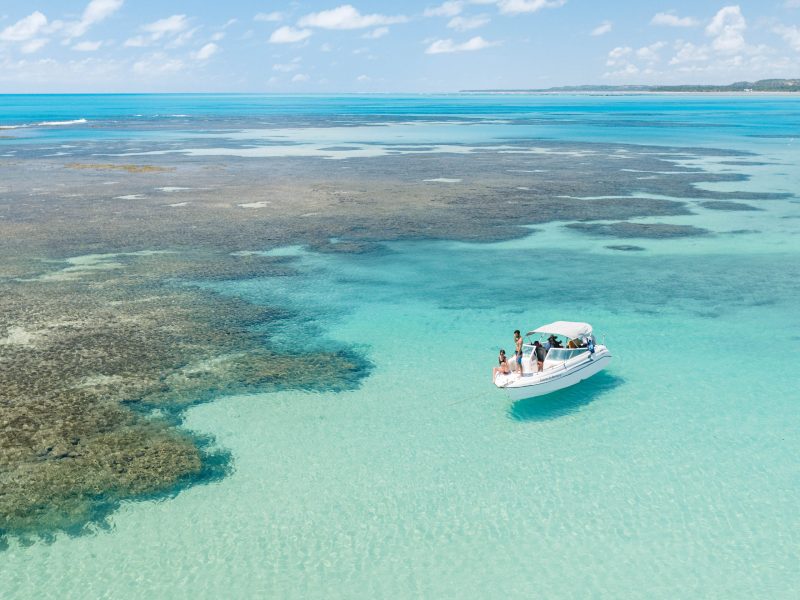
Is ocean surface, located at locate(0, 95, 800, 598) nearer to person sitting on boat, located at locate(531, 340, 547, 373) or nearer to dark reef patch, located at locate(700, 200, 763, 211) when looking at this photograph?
person sitting on boat, located at locate(531, 340, 547, 373)

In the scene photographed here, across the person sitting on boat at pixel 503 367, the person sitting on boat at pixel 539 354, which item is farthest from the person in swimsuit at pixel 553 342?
the person sitting on boat at pixel 503 367

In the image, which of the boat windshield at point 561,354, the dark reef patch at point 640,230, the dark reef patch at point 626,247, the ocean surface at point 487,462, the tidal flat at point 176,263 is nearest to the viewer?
the ocean surface at point 487,462

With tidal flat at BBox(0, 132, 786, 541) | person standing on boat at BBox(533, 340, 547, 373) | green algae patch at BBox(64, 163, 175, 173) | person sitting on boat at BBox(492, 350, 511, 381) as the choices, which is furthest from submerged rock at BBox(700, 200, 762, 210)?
green algae patch at BBox(64, 163, 175, 173)

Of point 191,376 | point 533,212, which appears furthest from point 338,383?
point 533,212

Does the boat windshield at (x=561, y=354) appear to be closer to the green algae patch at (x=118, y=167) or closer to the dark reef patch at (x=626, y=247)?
the dark reef patch at (x=626, y=247)

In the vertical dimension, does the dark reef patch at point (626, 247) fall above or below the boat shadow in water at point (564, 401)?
above

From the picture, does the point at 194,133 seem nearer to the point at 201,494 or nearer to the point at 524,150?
the point at 524,150

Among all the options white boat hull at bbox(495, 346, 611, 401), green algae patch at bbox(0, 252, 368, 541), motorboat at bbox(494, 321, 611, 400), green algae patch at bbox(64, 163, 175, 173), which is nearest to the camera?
green algae patch at bbox(0, 252, 368, 541)
